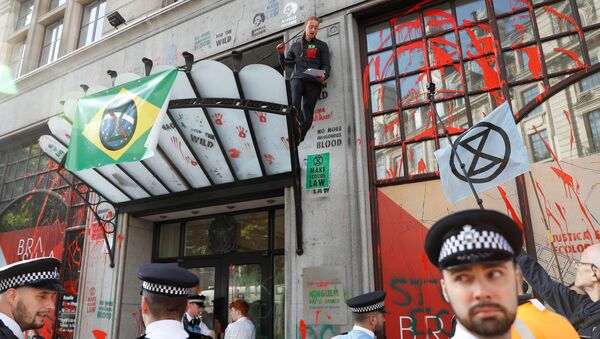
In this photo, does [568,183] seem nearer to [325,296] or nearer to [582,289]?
[582,289]

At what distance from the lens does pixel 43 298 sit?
280 cm

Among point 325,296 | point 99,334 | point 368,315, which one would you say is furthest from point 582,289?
point 99,334

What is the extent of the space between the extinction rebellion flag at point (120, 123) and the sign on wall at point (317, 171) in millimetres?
2156

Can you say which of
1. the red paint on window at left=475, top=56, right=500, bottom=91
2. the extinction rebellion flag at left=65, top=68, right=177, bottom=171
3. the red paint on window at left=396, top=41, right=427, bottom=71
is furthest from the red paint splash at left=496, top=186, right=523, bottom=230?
the extinction rebellion flag at left=65, top=68, right=177, bottom=171

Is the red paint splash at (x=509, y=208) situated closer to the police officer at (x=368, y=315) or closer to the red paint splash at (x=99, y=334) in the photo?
the police officer at (x=368, y=315)

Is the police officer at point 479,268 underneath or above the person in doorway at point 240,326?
above

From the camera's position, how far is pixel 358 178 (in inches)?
237

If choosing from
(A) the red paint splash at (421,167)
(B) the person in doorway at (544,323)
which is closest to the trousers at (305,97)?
(A) the red paint splash at (421,167)

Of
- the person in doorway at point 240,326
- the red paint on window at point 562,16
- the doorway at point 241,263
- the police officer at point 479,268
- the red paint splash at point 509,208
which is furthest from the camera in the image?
→ the doorway at point 241,263

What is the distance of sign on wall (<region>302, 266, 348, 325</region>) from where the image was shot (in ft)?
18.3

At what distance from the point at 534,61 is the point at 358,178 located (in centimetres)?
267

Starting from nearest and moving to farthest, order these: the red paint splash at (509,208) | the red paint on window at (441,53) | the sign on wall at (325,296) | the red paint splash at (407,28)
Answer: the red paint splash at (509,208) → the sign on wall at (325,296) → the red paint on window at (441,53) → the red paint splash at (407,28)

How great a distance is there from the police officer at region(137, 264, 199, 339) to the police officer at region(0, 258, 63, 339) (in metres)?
0.66

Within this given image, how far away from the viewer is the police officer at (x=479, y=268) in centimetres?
155
